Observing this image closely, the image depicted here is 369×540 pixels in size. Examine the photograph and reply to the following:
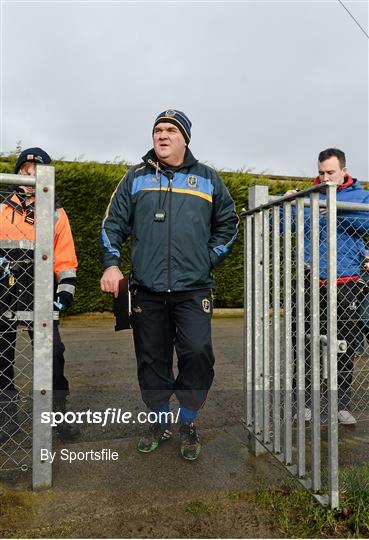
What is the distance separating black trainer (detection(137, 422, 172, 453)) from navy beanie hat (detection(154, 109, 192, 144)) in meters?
1.79

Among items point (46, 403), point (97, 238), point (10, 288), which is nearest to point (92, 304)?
point (97, 238)

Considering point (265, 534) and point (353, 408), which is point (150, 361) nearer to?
point (265, 534)

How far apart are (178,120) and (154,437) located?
6.33 feet

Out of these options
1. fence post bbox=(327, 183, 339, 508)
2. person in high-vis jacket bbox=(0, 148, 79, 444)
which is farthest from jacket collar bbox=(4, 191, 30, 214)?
fence post bbox=(327, 183, 339, 508)

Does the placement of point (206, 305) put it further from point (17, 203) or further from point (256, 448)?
point (17, 203)

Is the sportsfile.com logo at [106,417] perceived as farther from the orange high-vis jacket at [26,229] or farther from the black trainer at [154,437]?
the orange high-vis jacket at [26,229]

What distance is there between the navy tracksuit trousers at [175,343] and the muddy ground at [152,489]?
36 cm

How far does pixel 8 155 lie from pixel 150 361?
19.8ft

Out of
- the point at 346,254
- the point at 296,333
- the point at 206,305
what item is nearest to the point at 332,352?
the point at 296,333

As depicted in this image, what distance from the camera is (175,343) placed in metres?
2.94

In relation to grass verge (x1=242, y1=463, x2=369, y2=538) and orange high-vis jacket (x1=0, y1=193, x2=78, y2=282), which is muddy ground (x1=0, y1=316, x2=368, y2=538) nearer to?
grass verge (x1=242, y1=463, x2=369, y2=538)

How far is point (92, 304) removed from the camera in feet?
26.7

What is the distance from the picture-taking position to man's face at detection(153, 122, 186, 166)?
284 cm

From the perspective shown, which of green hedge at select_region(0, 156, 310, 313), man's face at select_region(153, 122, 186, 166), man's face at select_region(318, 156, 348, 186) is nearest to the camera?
man's face at select_region(153, 122, 186, 166)
